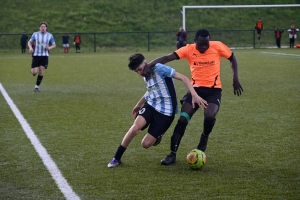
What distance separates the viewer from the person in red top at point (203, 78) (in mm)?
7352

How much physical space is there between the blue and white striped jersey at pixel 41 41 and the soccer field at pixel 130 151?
1.37 meters

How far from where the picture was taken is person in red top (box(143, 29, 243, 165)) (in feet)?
24.1

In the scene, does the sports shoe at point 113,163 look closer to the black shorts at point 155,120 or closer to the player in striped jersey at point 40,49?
the black shorts at point 155,120

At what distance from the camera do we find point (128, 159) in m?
7.54

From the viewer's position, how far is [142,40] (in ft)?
138

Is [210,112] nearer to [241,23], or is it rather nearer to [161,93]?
[161,93]

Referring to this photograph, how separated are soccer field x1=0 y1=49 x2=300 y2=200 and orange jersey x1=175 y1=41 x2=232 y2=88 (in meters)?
0.99

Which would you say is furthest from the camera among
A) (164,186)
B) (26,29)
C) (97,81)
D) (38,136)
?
(26,29)

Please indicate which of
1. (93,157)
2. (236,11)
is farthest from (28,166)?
(236,11)

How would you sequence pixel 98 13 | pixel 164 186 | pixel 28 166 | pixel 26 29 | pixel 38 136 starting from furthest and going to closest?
pixel 98 13, pixel 26 29, pixel 38 136, pixel 28 166, pixel 164 186

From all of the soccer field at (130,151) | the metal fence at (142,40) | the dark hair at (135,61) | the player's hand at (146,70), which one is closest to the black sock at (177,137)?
the soccer field at (130,151)

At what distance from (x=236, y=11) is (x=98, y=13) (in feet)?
35.8

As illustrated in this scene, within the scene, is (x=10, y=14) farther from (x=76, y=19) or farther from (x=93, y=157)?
(x=93, y=157)

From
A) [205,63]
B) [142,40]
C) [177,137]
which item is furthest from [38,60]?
[142,40]
